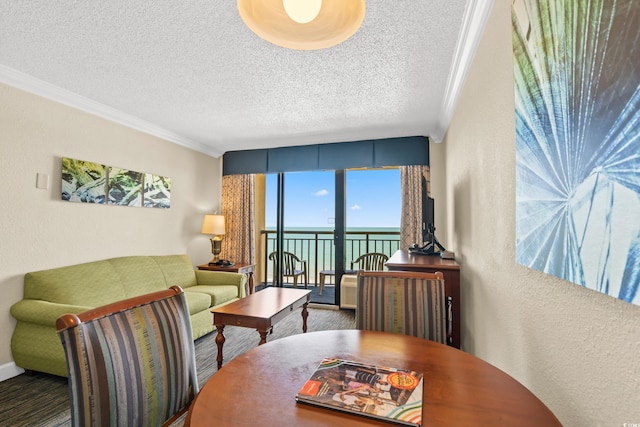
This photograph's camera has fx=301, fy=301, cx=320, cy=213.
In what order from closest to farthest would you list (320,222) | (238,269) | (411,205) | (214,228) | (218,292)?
1. (218,292)
2. (411,205)
3. (238,269)
4. (214,228)
5. (320,222)

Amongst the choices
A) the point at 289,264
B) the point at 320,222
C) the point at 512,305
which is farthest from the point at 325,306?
the point at 512,305

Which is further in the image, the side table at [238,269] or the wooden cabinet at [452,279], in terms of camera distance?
the side table at [238,269]

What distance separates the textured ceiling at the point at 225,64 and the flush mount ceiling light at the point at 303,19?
884 mm

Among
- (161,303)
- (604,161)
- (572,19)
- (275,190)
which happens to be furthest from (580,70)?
(275,190)

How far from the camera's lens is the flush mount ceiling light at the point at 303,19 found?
969mm

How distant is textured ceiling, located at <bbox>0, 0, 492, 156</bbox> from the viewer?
1.84 m

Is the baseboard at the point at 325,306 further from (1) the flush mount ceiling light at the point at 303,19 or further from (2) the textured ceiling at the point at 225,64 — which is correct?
(1) the flush mount ceiling light at the point at 303,19

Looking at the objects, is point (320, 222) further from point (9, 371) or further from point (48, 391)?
point (9, 371)

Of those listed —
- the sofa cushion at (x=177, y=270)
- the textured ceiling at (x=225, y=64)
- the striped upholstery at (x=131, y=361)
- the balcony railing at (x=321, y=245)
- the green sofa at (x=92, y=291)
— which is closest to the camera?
the striped upholstery at (x=131, y=361)

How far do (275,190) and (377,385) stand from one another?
4.42 meters

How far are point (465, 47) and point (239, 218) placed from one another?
4063 mm

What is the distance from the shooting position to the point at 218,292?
3.68m

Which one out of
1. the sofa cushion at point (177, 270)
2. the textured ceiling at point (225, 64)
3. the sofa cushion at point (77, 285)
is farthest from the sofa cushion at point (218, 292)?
the textured ceiling at point (225, 64)

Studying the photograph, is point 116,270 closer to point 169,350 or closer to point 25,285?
point 25,285
